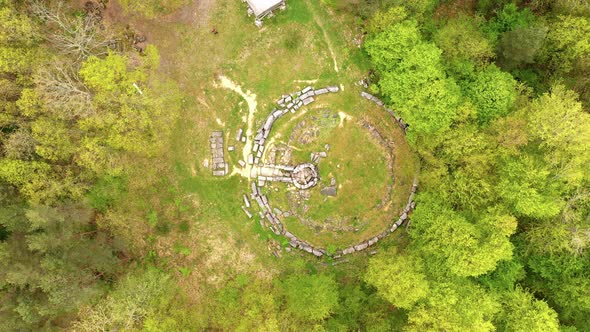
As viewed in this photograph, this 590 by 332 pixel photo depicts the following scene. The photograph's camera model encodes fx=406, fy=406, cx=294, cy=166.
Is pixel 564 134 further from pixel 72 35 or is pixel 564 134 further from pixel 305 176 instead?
pixel 72 35

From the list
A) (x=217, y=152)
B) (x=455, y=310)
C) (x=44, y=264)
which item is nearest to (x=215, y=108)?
(x=217, y=152)

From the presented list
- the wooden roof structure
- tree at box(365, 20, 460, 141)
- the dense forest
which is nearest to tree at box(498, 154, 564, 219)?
the dense forest

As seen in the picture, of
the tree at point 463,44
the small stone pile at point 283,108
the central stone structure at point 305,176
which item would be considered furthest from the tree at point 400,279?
the tree at point 463,44

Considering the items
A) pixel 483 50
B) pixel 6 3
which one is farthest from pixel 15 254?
pixel 483 50

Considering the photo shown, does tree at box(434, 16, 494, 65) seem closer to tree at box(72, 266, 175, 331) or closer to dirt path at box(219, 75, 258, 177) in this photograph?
dirt path at box(219, 75, 258, 177)

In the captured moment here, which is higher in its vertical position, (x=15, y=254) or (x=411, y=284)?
(x=15, y=254)

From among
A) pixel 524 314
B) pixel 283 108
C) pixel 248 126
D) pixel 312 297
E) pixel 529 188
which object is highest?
pixel 283 108

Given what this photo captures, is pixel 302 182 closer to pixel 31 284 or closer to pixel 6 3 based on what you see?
pixel 31 284
